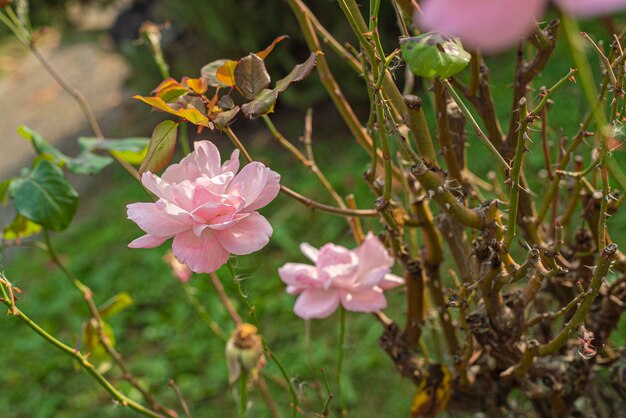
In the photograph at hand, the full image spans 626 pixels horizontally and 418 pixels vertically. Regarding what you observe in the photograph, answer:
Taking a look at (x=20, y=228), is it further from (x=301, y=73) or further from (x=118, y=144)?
(x=301, y=73)

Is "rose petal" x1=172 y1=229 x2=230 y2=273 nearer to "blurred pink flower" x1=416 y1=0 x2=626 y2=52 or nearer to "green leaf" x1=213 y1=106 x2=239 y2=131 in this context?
"green leaf" x1=213 y1=106 x2=239 y2=131

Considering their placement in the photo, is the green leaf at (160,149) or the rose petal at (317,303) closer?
the green leaf at (160,149)

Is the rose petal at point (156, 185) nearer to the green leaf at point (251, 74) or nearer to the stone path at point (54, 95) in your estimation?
the green leaf at point (251, 74)

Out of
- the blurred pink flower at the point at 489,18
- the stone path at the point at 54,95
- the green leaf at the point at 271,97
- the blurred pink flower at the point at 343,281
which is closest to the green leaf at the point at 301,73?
the green leaf at the point at 271,97

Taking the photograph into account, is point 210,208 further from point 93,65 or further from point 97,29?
point 97,29

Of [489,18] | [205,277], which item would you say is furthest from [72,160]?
[205,277]

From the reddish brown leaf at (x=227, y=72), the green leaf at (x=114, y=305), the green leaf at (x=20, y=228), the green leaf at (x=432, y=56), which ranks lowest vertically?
the green leaf at (x=114, y=305)

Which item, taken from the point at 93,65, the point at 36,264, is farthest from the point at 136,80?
the point at 93,65
